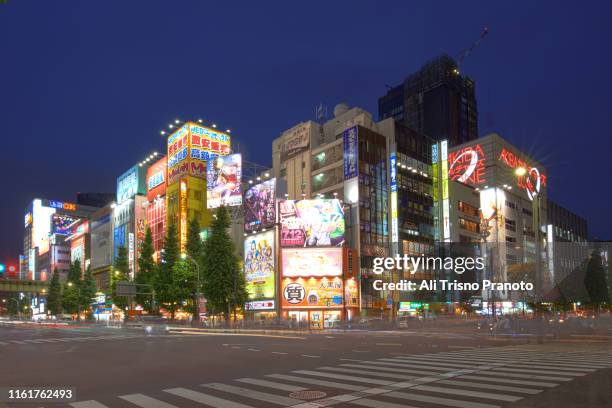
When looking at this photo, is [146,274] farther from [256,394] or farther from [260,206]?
[256,394]

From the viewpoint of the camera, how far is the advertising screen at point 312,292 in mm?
70250

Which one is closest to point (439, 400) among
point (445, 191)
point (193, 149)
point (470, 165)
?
point (193, 149)

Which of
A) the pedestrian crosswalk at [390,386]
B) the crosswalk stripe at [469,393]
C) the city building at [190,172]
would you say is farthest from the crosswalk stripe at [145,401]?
the city building at [190,172]

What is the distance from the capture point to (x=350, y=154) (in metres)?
83.1

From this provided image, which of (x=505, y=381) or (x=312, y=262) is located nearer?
(x=505, y=381)

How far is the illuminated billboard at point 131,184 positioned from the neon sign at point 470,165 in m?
70.7

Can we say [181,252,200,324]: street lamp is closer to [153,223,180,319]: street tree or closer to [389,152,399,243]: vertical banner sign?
[153,223,180,319]: street tree

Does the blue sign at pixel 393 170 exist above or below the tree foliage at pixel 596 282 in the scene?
above

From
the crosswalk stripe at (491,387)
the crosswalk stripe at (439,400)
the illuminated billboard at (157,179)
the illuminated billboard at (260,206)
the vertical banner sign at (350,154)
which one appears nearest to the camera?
the crosswalk stripe at (439,400)

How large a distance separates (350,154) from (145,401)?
2900 inches

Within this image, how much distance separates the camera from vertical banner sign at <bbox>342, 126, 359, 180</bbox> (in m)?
82.3

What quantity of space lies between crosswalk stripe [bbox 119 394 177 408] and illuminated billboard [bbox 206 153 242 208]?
229 ft

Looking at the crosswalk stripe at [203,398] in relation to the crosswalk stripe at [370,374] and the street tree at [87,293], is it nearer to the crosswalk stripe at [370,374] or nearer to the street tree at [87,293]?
the crosswalk stripe at [370,374]

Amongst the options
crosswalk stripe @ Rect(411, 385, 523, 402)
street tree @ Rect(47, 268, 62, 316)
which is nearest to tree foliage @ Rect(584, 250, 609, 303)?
crosswalk stripe @ Rect(411, 385, 523, 402)
